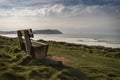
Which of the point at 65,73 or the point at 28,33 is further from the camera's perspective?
the point at 28,33

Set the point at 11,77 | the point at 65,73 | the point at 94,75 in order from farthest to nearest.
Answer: the point at 94,75 → the point at 65,73 → the point at 11,77

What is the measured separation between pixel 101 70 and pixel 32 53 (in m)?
4.91

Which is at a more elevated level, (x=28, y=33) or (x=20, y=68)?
(x=28, y=33)

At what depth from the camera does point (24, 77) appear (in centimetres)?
1045

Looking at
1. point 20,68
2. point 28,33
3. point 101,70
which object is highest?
point 28,33

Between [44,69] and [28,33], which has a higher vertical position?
[28,33]

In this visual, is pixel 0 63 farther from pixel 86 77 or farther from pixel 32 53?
pixel 86 77

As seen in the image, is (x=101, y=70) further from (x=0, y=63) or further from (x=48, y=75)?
(x=0, y=63)

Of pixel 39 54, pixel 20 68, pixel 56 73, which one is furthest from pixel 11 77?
pixel 39 54

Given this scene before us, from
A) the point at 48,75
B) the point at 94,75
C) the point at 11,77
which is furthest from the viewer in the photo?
the point at 94,75

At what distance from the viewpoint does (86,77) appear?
39.8ft

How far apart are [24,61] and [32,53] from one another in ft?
4.46

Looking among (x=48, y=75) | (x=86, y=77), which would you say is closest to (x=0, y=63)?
(x=48, y=75)

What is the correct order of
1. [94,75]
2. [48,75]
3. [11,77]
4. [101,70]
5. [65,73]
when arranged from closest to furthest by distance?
1. [11,77]
2. [48,75]
3. [65,73]
4. [94,75]
5. [101,70]
